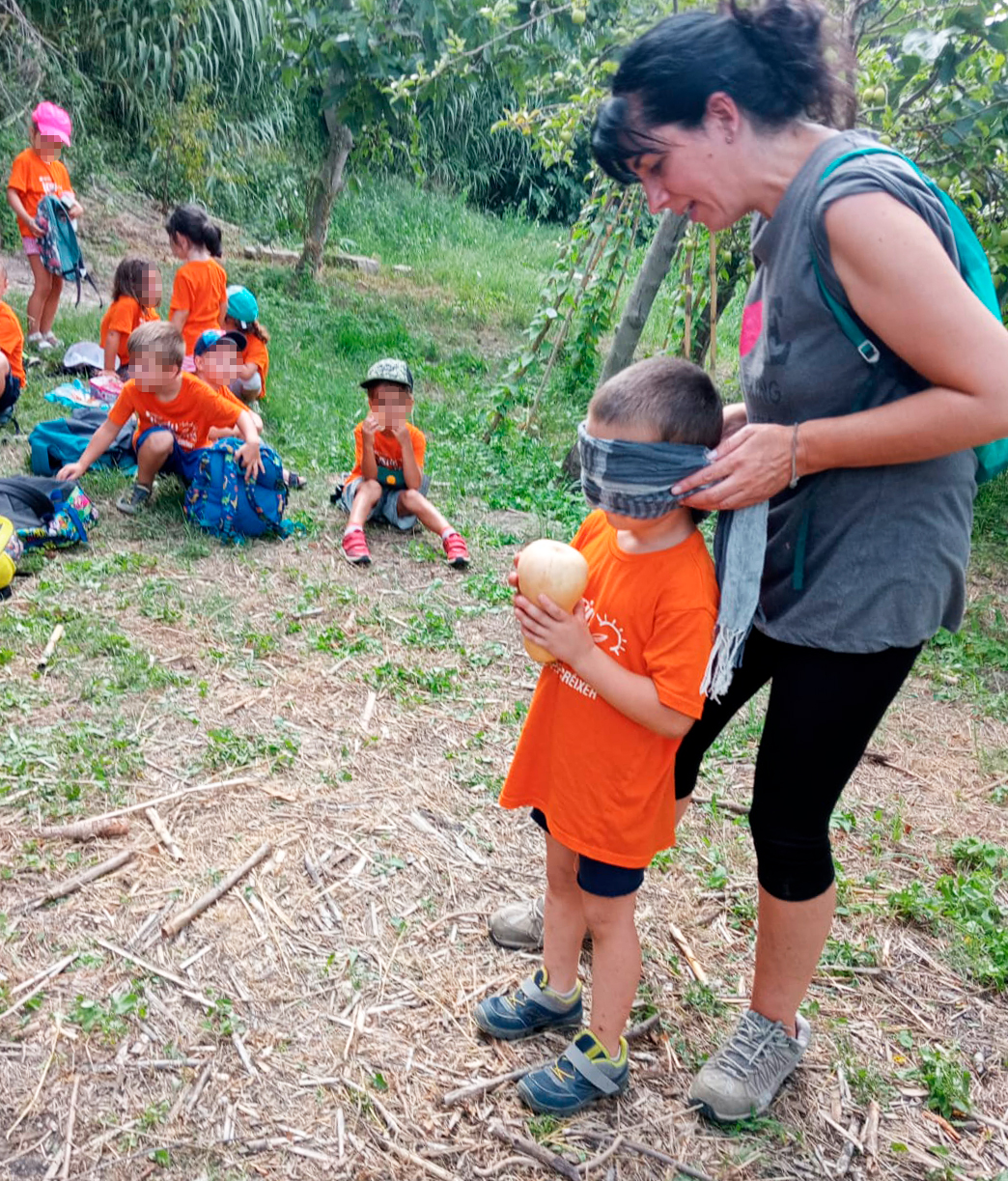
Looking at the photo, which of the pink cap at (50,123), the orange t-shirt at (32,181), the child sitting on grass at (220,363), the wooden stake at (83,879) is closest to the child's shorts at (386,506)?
the child sitting on grass at (220,363)

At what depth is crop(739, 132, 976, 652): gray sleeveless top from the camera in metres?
1.70

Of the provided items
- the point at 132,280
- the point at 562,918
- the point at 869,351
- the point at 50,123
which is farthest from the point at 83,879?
the point at 50,123

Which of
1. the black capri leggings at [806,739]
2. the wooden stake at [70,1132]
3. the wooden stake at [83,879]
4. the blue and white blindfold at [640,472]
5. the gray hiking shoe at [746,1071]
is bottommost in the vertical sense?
the wooden stake at [83,879]

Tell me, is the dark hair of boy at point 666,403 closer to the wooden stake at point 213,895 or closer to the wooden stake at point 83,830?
the wooden stake at point 213,895

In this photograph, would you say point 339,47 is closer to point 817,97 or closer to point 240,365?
point 240,365

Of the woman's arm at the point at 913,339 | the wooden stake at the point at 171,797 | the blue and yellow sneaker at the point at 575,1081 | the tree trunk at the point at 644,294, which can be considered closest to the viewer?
the woman's arm at the point at 913,339

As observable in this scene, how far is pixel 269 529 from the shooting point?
5152 millimetres

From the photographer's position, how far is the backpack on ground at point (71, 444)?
5.40 meters

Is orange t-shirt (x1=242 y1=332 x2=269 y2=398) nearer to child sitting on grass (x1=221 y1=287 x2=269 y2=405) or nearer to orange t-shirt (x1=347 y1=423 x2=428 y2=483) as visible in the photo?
child sitting on grass (x1=221 y1=287 x2=269 y2=405)

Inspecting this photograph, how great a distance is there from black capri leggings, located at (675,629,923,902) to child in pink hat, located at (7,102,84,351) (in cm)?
696

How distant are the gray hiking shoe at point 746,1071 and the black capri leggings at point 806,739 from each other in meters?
0.40

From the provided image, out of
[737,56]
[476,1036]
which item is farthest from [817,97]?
[476,1036]

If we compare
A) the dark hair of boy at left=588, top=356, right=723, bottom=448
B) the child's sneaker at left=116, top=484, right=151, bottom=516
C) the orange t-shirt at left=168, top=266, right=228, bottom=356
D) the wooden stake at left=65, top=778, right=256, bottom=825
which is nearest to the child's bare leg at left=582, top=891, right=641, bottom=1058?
the dark hair of boy at left=588, top=356, right=723, bottom=448

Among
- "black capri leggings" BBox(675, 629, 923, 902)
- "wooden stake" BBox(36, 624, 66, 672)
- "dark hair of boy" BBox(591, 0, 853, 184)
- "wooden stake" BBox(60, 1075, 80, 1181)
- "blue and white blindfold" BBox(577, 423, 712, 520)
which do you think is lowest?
"wooden stake" BBox(36, 624, 66, 672)
